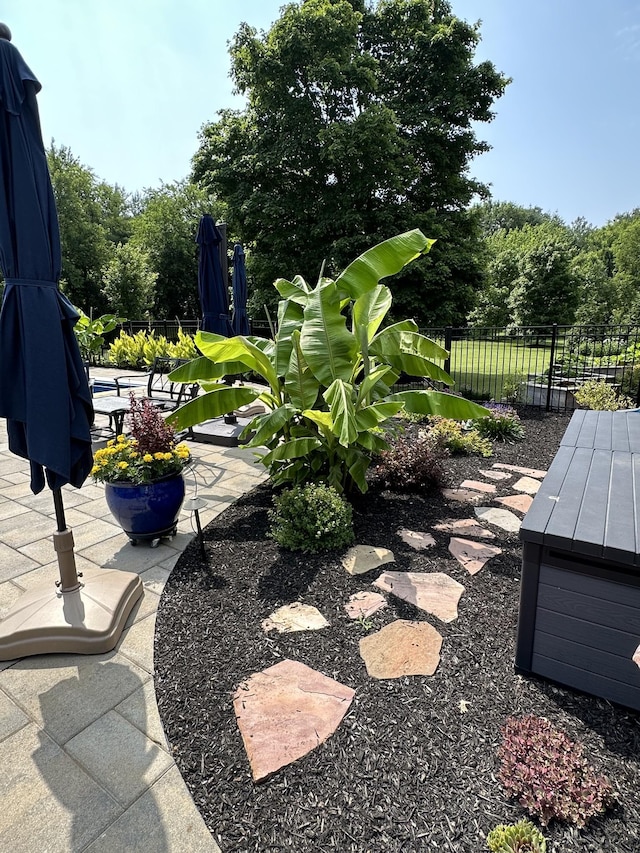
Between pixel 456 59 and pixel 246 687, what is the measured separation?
14.3 meters

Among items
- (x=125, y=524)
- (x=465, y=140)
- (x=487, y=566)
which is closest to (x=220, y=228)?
(x=125, y=524)

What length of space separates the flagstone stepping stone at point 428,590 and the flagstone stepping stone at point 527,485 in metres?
1.99

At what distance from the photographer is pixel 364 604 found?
270 cm

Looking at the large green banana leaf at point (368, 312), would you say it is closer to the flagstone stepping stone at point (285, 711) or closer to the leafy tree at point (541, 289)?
the flagstone stepping stone at point (285, 711)

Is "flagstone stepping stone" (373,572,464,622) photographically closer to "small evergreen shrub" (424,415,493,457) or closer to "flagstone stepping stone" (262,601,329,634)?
"flagstone stepping stone" (262,601,329,634)

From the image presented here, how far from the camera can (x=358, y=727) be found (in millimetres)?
1874

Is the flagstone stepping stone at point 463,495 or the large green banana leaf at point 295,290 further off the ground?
the large green banana leaf at point 295,290

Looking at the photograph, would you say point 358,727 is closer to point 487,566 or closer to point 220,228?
point 487,566

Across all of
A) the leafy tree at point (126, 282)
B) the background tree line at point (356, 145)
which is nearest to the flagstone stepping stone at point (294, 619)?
the background tree line at point (356, 145)

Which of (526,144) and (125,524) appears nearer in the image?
(125,524)

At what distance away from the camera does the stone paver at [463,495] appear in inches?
169

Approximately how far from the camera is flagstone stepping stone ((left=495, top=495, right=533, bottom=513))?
4105 mm

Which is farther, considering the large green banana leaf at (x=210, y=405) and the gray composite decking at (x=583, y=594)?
the large green banana leaf at (x=210, y=405)

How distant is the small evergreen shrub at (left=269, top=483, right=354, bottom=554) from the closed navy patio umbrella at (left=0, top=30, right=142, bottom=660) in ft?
4.27
